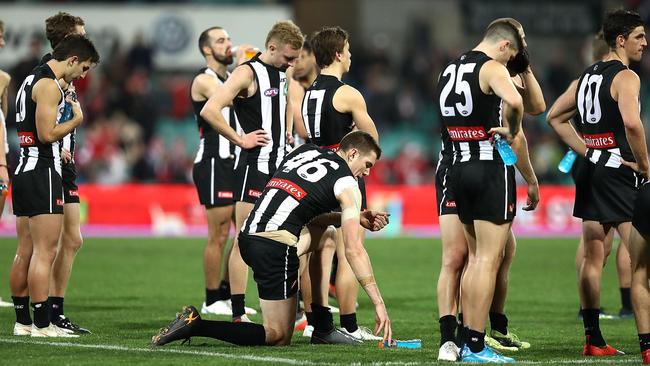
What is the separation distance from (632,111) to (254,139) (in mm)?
3308

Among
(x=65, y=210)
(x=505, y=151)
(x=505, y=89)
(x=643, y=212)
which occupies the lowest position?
(x=65, y=210)

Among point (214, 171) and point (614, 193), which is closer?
point (614, 193)

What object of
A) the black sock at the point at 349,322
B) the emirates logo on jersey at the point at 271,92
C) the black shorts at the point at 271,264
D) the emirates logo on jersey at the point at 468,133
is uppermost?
the emirates logo on jersey at the point at 271,92

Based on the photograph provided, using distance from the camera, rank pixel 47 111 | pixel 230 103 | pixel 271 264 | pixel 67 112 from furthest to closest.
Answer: pixel 230 103, pixel 67 112, pixel 47 111, pixel 271 264

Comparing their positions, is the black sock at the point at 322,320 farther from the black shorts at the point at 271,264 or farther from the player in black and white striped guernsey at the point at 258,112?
the player in black and white striped guernsey at the point at 258,112

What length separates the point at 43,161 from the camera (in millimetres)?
9539

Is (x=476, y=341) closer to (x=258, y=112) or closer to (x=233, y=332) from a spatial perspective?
(x=233, y=332)

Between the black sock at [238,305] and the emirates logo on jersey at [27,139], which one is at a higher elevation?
the emirates logo on jersey at [27,139]

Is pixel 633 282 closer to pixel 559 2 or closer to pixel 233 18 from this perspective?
pixel 233 18

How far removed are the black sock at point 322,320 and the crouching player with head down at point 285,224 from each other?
593 mm

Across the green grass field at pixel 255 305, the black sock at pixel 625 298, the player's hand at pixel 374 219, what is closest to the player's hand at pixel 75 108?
the green grass field at pixel 255 305

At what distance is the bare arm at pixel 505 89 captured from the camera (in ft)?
25.6

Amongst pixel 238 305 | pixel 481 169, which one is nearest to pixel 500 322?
pixel 481 169

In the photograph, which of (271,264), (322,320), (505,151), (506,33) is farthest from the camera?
(322,320)
